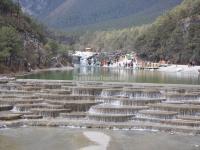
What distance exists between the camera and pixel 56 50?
576ft

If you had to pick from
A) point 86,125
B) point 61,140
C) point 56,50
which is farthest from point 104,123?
point 56,50

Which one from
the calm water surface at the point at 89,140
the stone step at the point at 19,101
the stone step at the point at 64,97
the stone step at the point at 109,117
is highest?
the stone step at the point at 64,97

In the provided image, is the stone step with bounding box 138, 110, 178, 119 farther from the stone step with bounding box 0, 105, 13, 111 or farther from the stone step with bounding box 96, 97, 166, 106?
the stone step with bounding box 0, 105, 13, 111

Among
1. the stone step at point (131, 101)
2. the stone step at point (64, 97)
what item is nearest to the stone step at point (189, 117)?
the stone step at point (131, 101)

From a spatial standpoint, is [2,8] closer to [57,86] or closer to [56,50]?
[56,50]

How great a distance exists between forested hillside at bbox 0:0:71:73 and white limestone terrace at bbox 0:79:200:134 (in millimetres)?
37056

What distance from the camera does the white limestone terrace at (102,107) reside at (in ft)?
129

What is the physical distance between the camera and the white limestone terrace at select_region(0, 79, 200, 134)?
39356 millimetres

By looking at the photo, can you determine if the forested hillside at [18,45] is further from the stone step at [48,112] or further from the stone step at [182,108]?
the stone step at [182,108]

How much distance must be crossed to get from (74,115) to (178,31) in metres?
144

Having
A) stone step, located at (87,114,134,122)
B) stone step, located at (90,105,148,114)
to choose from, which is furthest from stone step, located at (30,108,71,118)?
stone step, located at (90,105,148,114)

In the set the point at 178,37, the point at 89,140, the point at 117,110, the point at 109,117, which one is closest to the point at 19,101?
the point at 117,110

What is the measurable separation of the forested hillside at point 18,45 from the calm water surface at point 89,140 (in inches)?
2056

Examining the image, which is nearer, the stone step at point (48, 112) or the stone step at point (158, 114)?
the stone step at point (158, 114)
